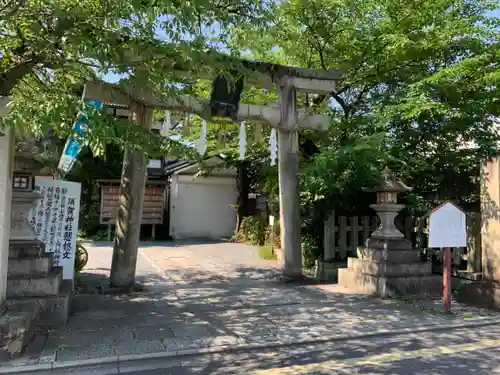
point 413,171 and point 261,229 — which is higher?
point 413,171

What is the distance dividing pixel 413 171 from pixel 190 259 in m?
7.23

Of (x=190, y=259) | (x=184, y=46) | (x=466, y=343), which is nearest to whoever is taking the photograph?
(x=184, y=46)

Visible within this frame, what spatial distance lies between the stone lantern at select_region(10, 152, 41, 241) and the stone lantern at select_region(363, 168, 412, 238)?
6026 mm

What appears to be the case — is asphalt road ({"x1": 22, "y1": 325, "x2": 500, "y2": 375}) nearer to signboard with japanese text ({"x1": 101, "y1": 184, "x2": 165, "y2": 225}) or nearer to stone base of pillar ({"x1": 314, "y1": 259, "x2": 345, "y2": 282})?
stone base of pillar ({"x1": 314, "y1": 259, "x2": 345, "y2": 282})

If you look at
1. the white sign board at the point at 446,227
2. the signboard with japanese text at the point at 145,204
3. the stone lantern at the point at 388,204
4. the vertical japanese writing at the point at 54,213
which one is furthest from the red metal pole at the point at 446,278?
the signboard with japanese text at the point at 145,204

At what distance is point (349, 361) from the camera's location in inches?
197

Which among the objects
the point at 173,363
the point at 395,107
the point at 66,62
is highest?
the point at 395,107

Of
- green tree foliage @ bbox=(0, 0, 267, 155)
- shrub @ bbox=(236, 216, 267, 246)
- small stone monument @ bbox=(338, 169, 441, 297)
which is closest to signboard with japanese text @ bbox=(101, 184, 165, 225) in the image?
shrub @ bbox=(236, 216, 267, 246)

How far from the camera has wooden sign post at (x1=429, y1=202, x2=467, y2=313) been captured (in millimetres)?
6999

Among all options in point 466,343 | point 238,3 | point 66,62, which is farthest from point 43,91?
point 466,343

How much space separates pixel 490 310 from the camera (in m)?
7.27

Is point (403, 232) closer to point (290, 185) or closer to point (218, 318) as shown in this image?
→ point (290, 185)

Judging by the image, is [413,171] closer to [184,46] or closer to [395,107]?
[395,107]

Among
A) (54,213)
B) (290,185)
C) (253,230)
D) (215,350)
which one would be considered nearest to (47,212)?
(54,213)
